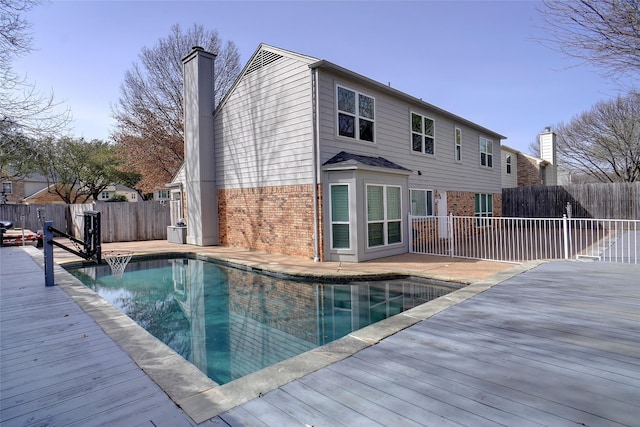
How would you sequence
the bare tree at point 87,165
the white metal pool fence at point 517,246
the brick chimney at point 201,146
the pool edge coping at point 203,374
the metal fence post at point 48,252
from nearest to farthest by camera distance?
the pool edge coping at point 203,374 < the metal fence post at point 48,252 < the white metal pool fence at point 517,246 < the brick chimney at point 201,146 < the bare tree at point 87,165

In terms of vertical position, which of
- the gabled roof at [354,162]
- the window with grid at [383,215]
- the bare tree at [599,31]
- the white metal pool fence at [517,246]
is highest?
the bare tree at [599,31]

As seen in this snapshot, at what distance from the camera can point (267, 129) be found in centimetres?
1110

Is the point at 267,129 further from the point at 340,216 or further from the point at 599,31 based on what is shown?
the point at 599,31

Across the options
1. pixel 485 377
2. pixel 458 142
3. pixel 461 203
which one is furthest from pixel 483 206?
pixel 485 377

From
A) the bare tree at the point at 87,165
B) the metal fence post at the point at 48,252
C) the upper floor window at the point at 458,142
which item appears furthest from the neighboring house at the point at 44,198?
the upper floor window at the point at 458,142

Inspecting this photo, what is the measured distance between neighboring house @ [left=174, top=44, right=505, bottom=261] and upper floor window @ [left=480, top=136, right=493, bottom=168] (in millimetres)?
1676

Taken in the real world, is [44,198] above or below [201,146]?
below

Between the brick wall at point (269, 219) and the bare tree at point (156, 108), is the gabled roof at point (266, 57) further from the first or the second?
the bare tree at point (156, 108)

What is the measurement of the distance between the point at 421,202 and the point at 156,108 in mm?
18207

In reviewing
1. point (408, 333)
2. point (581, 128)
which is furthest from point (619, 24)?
point (581, 128)

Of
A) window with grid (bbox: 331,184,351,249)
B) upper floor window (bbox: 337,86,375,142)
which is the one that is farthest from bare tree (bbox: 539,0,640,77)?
upper floor window (bbox: 337,86,375,142)

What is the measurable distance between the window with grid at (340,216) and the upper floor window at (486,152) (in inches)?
412

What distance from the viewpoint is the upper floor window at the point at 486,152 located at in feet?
55.3

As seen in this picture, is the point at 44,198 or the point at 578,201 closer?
the point at 578,201
